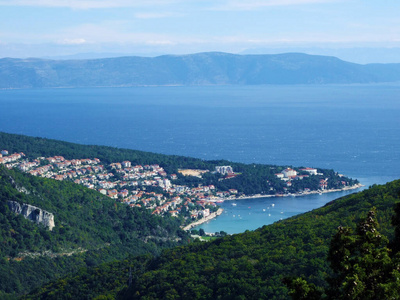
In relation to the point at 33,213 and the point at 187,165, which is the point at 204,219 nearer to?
the point at 33,213

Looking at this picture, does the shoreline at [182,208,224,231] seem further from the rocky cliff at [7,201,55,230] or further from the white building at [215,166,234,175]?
the rocky cliff at [7,201,55,230]

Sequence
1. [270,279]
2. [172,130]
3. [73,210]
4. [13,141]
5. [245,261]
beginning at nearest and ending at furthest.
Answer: [270,279], [245,261], [73,210], [13,141], [172,130]

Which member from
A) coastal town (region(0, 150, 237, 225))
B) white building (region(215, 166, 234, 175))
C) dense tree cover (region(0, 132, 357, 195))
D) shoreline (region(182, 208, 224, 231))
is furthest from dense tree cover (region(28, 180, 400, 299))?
white building (region(215, 166, 234, 175))

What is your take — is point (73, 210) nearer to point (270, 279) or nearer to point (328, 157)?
point (270, 279)

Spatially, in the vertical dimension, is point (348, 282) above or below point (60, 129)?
above

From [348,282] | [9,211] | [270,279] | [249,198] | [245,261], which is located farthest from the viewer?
[249,198]

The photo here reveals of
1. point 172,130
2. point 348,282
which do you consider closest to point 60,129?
point 172,130

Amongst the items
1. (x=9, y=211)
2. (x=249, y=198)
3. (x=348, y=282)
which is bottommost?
(x=249, y=198)

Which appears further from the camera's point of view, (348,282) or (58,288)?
(58,288)
